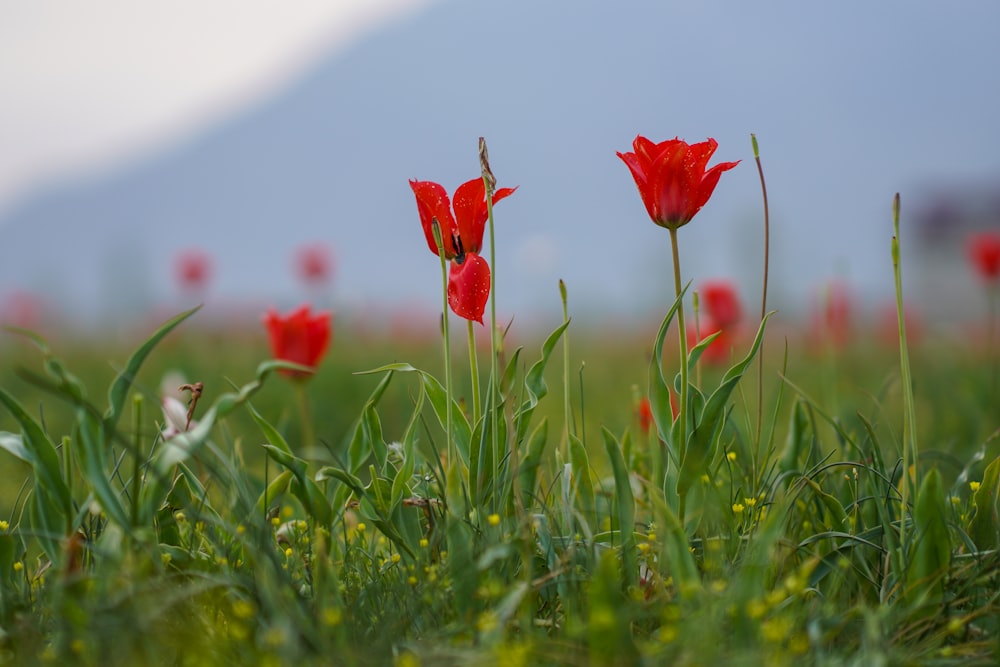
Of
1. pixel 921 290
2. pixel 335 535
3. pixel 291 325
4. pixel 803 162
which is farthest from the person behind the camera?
pixel 803 162

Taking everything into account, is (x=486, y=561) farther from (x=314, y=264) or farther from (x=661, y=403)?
(x=314, y=264)

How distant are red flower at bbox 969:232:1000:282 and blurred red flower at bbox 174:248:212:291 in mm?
4288

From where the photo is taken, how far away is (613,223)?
12256cm

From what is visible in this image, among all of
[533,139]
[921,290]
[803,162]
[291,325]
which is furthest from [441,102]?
[291,325]

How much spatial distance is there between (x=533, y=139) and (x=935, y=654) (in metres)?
160

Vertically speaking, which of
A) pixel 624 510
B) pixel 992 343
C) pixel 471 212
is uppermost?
pixel 471 212

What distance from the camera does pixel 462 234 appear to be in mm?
1596

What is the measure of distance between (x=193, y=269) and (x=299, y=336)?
12.9 feet

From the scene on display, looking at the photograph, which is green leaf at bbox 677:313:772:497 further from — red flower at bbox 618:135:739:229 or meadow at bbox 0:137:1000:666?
red flower at bbox 618:135:739:229

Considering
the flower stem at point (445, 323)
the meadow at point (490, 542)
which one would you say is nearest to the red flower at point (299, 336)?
the meadow at point (490, 542)

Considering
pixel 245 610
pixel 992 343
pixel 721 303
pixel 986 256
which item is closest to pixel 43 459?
pixel 245 610

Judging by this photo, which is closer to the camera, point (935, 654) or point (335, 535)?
point (935, 654)

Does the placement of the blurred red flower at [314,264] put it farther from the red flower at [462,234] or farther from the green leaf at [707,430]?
the green leaf at [707,430]

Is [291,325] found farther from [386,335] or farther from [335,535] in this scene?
[386,335]
